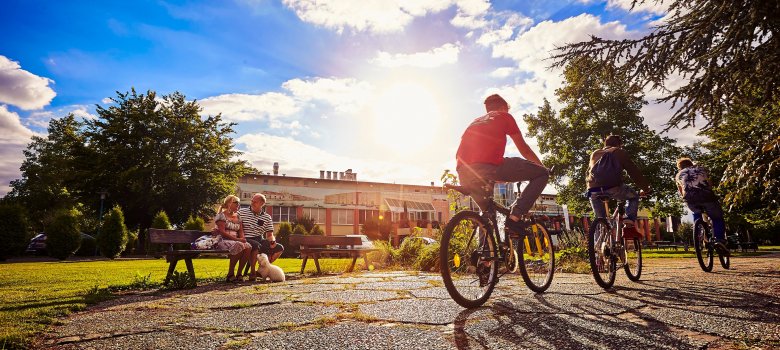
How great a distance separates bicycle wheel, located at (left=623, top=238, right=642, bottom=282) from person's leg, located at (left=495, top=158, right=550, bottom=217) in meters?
1.85

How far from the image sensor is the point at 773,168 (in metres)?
4.36

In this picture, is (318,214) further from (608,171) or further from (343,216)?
(608,171)

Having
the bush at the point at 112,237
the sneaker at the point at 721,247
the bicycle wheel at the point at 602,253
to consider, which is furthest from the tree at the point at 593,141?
the bush at the point at 112,237

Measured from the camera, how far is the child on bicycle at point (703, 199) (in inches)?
246

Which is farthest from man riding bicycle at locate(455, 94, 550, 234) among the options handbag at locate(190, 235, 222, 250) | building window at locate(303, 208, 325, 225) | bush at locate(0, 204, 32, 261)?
building window at locate(303, 208, 325, 225)

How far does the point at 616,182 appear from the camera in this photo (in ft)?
16.3

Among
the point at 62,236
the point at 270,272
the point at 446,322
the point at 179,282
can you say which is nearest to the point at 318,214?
the point at 62,236

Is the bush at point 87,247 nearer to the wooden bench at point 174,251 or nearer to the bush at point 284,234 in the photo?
the bush at point 284,234

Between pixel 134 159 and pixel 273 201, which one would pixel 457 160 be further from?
pixel 273 201

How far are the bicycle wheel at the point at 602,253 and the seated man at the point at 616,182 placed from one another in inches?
12.0

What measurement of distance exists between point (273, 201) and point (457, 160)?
4499 cm

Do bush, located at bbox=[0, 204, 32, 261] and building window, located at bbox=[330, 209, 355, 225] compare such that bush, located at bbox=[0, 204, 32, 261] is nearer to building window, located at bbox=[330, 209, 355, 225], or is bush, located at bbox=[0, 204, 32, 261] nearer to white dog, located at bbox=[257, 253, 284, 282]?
white dog, located at bbox=[257, 253, 284, 282]

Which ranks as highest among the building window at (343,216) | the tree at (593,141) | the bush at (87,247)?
the tree at (593,141)

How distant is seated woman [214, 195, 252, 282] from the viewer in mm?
6965
